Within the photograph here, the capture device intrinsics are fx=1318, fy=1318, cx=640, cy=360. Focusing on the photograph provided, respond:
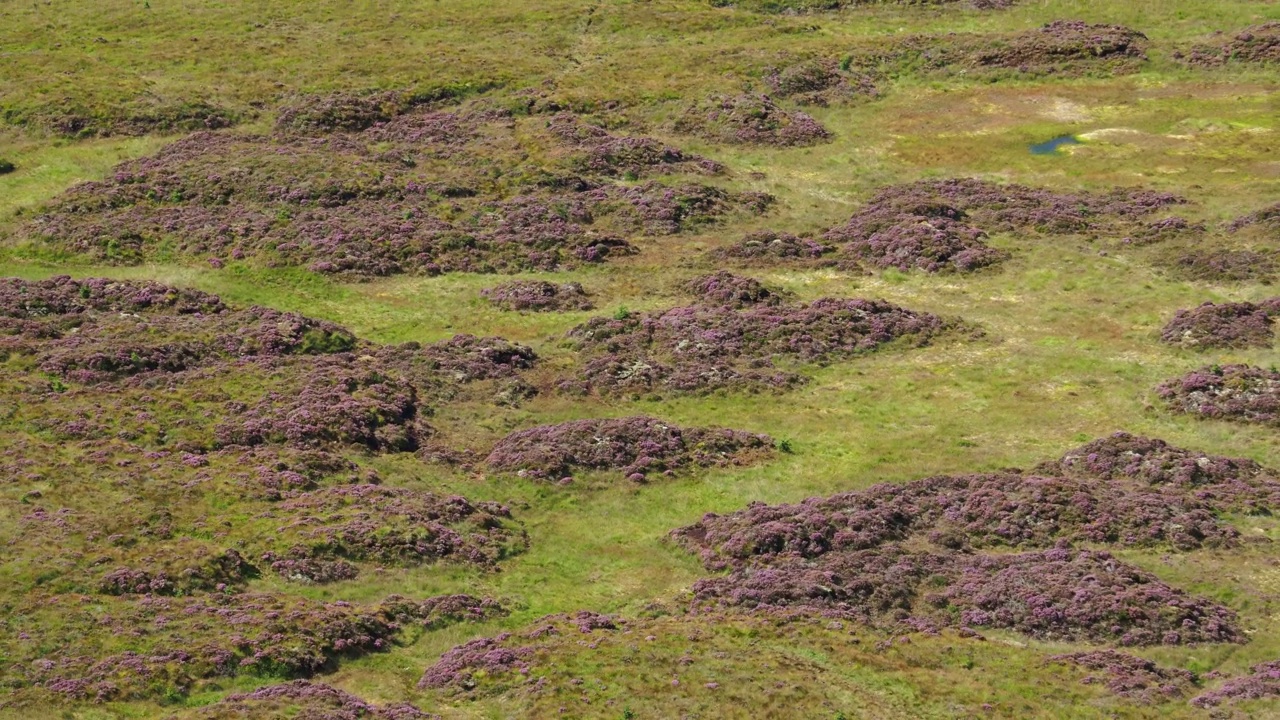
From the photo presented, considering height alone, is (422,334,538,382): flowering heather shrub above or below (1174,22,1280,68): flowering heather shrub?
below

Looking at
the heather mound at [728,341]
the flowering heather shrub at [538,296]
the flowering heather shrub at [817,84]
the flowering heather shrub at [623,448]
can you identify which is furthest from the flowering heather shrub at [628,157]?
the flowering heather shrub at [623,448]

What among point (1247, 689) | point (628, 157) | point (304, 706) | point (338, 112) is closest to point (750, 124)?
point (628, 157)

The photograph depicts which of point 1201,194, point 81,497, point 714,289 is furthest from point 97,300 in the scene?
point 1201,194

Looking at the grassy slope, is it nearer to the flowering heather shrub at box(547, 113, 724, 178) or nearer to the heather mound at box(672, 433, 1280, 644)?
the heather mound at box(672, 433, 1280, 644)

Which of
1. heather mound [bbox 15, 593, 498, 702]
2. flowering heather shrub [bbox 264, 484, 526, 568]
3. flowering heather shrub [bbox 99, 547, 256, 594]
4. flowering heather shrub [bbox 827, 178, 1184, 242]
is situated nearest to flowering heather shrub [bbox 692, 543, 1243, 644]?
flowering heather shrub [bbox 264, 484, 526, 568]

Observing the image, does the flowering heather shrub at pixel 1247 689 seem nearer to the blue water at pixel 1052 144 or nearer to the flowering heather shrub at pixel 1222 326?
the flowering heather shrub at pixel 1222 326
